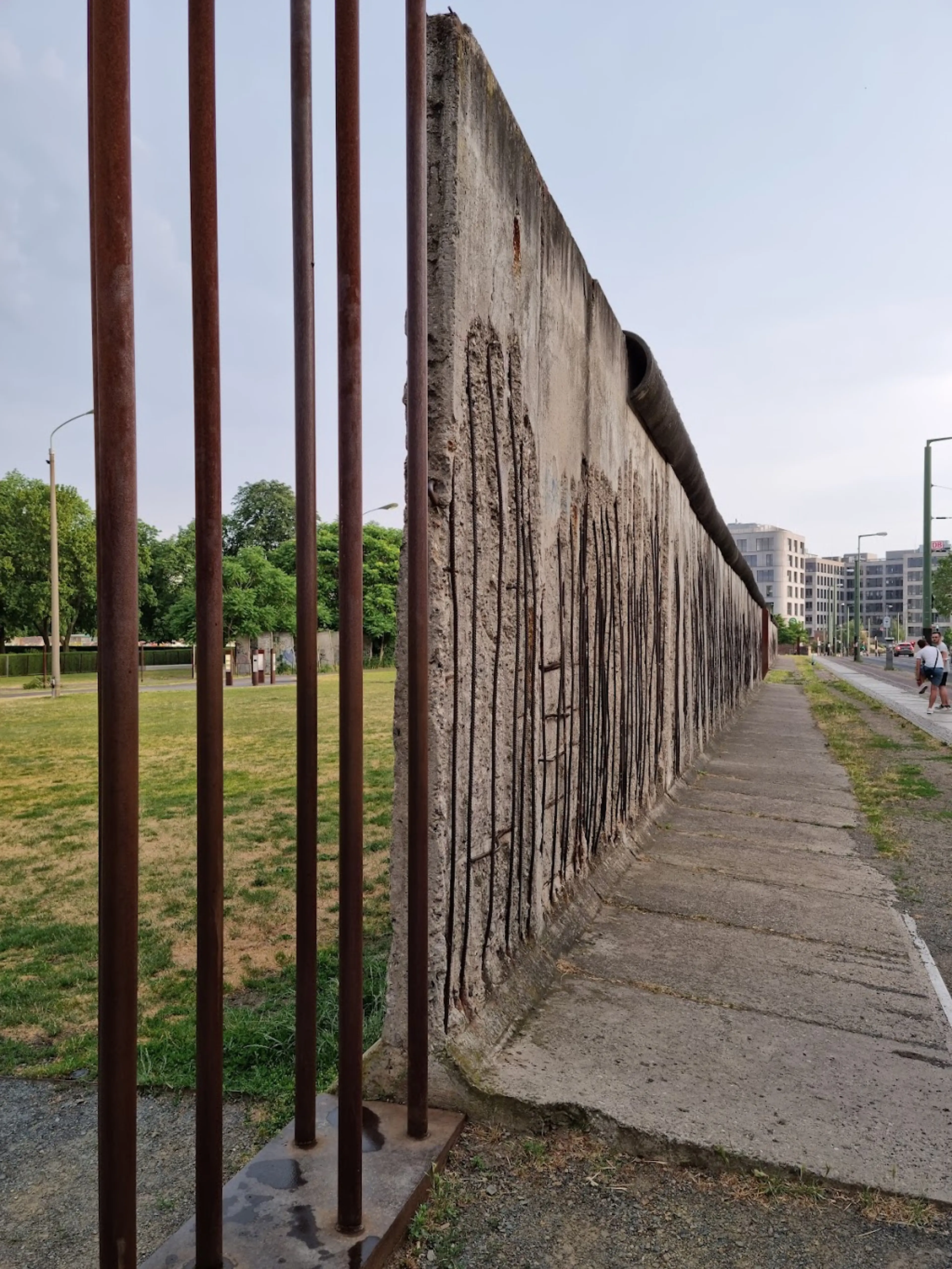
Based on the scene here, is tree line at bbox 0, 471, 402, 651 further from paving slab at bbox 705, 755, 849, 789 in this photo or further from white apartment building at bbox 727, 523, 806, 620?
white apartment building at bbox 727, 523, 806, 620

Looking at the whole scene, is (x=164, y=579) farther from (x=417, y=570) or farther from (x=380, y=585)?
(x=417, y=570)

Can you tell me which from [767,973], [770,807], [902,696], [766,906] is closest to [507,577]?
[767,973]

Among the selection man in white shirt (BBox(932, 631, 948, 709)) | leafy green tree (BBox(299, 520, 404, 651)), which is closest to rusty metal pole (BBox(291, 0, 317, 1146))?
man in white shirt (BBox(932, 631, 948, 709))

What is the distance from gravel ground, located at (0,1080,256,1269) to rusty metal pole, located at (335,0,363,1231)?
1.36 feet

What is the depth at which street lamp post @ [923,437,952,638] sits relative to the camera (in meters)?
23.8

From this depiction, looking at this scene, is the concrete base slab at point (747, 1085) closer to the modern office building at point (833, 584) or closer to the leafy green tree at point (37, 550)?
Result: the leafy green tree at point (37, 550)

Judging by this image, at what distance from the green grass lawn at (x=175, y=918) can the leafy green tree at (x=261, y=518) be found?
181 feet

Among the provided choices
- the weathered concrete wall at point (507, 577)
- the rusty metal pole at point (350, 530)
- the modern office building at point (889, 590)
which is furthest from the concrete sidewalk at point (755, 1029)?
the modern office building at point (889, 590)

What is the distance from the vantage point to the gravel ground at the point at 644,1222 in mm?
1562

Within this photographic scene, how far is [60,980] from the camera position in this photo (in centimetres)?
309

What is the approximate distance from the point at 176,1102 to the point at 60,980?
1.13m

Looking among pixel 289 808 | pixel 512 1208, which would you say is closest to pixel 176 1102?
pixel 512 1208

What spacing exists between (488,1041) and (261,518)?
6317 centimetres

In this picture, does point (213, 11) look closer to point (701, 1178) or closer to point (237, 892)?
point (701, 1178)
